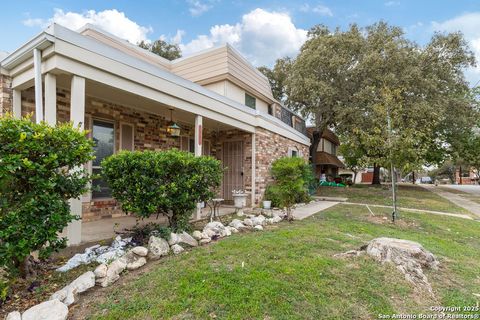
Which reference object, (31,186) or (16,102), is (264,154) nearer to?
(16,102)

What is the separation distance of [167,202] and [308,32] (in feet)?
52.9

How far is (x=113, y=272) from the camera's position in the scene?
3.00 metres

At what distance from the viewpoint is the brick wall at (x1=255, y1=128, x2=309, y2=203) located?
8703 mm

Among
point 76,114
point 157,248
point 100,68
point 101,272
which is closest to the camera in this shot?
point 101,272

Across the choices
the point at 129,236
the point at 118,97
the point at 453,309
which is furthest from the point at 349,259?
the point at 118,97

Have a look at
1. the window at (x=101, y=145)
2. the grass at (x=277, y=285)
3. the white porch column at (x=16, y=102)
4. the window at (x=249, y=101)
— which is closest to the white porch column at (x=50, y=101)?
the white porch column at (x=16, y=102)

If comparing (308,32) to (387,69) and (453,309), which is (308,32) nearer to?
(387,69)

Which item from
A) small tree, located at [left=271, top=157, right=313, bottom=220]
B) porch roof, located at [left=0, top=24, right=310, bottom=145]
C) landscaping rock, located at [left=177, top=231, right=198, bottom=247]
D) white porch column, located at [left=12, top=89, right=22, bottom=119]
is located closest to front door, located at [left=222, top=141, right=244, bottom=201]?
small tree, located at [left=271, top=157, right=313, bottom=220]

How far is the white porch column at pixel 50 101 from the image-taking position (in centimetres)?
366

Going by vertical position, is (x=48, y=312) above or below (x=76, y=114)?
below

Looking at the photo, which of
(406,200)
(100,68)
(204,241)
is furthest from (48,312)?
(406,200)

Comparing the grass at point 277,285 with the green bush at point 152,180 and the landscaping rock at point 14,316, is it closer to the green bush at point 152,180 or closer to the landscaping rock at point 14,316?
the landscaping rock at point 14,316

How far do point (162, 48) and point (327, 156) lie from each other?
15.8 metres

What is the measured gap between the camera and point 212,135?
942 cm
